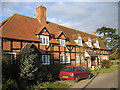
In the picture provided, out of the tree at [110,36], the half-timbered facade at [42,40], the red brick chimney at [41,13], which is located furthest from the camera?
the tree at [110,36]

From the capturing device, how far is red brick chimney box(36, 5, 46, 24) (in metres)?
22.8

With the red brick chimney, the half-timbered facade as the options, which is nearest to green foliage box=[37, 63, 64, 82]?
the half-timbered facade

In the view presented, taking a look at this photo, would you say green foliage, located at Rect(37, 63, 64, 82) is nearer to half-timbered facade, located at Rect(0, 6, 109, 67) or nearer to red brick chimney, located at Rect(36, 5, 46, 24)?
half-timbered facade, located at Rect(0, 6, 109, 67)

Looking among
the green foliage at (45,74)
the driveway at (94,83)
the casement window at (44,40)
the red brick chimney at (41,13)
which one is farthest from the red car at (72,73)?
the red brick chimney at (41,13)

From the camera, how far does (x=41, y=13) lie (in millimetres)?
22938

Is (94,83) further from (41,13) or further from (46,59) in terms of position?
(41,13)

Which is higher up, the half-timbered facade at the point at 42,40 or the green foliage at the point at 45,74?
the half-timbered facade at the point at 42,40

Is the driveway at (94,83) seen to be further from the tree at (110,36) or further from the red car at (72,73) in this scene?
the tree at (110,36)

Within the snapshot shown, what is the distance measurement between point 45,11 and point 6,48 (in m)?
11.5

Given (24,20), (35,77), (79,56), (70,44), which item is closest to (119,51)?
(79,56)

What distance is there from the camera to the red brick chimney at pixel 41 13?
75.0ft

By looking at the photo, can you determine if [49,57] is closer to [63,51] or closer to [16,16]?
[63,51]

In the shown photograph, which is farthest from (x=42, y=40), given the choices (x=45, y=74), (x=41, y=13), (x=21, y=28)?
(x=45, y=74)

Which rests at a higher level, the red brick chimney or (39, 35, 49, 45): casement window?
the red brick chimney
